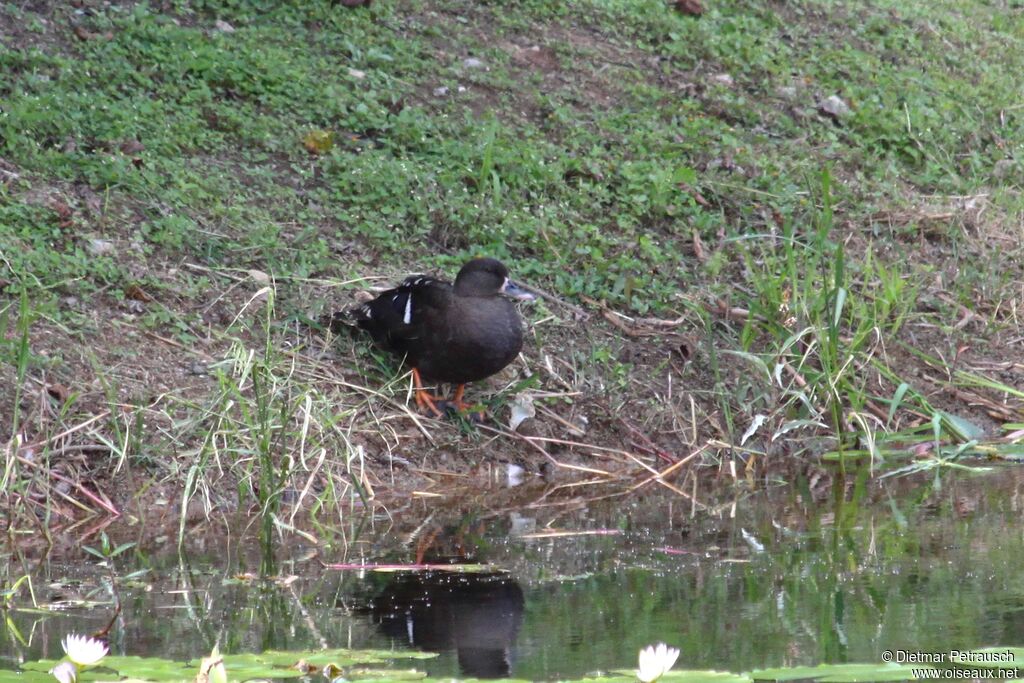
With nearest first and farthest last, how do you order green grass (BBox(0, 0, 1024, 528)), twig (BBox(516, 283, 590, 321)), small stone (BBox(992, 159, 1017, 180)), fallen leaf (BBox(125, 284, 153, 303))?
green grass (BBox(0, 0, 1024, 528)) < fallen leaf (BBox(125, 284, 153, 303)) < twig (BBox(516, 283, 590, 321)) < small stone (BBox(992, 159, 1017, 180))

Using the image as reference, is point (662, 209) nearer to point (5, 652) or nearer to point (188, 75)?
point (188, 75)

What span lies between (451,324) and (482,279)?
0.34 metres

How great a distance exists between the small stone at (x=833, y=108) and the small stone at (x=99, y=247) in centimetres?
497

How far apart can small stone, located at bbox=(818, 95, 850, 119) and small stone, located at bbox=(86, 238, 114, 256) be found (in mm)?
4975

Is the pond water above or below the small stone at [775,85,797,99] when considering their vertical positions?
below

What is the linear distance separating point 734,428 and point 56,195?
11.6ft

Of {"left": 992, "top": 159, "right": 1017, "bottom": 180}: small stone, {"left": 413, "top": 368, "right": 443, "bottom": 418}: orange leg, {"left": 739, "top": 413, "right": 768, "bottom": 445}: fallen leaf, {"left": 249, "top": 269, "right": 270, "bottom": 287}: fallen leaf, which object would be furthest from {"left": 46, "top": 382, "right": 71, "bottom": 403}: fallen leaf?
{"left": 992, "top": 159, "right": 1017, "bottom": 180}: small stone

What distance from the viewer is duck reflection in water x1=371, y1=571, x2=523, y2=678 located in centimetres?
379

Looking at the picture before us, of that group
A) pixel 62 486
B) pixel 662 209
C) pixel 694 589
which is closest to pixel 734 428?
pixel 662 209

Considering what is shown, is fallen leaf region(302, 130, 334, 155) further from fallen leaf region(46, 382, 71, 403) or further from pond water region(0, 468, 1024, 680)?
pond water region(0, 468, 1024, 680)

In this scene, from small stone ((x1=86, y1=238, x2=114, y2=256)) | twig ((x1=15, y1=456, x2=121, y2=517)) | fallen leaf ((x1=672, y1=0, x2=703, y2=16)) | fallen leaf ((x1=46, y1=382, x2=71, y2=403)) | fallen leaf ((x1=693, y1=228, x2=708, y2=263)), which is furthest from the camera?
fallen leaf ((x1=672, y1=0, x2=703, y2=16))

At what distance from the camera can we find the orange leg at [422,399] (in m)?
6.67

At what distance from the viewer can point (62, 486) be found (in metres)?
5.67

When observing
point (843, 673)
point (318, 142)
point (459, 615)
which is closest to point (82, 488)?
point (459, 615)
